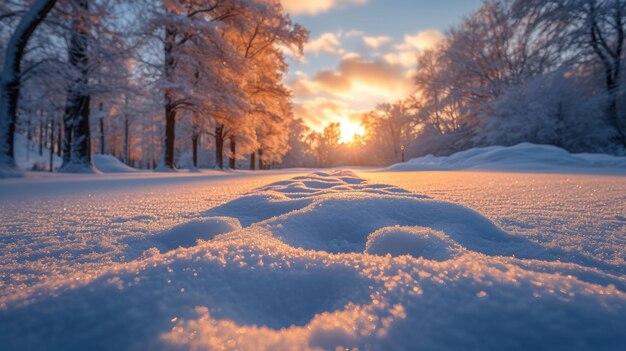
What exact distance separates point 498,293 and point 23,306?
0.64 meters

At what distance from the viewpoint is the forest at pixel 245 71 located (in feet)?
17.5

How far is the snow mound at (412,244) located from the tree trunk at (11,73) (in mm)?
6004

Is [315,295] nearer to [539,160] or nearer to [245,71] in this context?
[539,160]

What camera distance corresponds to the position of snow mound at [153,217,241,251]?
0.92 metres

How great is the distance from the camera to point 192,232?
95 cm

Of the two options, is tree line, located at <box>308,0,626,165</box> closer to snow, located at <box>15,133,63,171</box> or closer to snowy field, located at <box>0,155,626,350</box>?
snowy field, located at <box>0,155,626,350</box>

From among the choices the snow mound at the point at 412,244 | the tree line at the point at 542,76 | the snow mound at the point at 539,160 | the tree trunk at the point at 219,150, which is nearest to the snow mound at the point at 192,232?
the snow mound at the point at 412,244

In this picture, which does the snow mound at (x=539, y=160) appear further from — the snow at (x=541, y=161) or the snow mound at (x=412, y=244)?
the snow mound at (x=412, y=244)

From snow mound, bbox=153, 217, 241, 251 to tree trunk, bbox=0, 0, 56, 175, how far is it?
539cm

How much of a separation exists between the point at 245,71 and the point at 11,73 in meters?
5.18

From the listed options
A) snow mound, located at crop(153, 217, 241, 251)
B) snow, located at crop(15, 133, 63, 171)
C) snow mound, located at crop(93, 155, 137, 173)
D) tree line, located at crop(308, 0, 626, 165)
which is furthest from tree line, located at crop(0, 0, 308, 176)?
snow, located at crop(15, 133, 63, 171)

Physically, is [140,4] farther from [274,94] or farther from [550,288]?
[550,288]

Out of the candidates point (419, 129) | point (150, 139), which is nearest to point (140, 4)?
point (419, 129)

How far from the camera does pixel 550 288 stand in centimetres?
43
